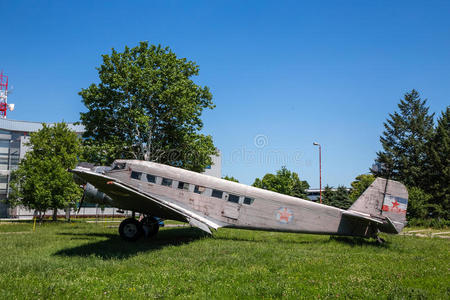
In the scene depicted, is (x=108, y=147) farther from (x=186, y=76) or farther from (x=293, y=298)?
(x=293, y=298)

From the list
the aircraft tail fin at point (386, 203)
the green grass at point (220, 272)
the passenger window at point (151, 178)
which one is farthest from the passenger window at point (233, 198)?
the aircraft tail fin at point (386, 203)


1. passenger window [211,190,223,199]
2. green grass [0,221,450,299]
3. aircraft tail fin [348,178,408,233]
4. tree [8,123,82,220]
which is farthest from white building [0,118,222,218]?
aircraft tail fin [348,178,408,233]

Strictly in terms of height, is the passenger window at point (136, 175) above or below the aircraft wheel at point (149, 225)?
above

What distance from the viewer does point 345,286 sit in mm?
6898

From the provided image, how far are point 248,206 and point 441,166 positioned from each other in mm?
36308

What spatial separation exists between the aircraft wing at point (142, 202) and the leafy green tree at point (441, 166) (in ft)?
118

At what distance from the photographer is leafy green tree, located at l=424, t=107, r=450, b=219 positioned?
37188 millimetres

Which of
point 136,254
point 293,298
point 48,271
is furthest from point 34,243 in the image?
point 293,298

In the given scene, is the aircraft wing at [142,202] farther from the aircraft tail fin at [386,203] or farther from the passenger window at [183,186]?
the aircraft tail fin at [386,203]

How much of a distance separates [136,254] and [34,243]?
5.54 metres

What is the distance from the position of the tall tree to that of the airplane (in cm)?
3144

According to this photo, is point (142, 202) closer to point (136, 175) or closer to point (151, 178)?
point (151, 178)

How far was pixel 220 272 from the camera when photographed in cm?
809

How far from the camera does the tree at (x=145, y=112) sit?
25.3 metres
